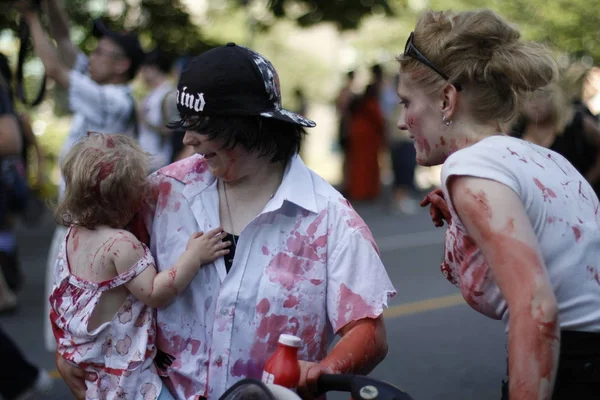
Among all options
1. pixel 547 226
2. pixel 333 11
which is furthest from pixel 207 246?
pixel 333 11

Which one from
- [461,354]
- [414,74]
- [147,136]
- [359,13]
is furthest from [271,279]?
[359,13]

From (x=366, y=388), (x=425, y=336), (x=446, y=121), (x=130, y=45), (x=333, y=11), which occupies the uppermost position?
(x=446, y=121)

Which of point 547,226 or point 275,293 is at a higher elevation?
point 547,226

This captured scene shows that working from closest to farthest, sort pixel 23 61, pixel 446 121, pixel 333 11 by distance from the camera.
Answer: pixel 446 121
pixel 23 61
pixel 333 11

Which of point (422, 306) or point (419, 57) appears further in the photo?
point (422, 306)

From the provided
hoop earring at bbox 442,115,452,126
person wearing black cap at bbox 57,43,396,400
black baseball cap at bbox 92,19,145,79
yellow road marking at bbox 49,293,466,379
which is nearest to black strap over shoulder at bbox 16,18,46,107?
black baseball cap at bbox 92,19,145,79

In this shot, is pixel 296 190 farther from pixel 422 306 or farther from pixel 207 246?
pixel 422 306

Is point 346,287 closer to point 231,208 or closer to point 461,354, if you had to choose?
point 231,208

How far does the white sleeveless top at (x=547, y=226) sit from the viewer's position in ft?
6.52

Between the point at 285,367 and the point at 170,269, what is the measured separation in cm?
58

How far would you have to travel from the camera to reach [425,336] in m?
6.54

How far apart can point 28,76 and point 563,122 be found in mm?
10496

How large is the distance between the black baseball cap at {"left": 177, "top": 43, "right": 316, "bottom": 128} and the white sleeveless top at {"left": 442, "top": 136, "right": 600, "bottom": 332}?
62 cm

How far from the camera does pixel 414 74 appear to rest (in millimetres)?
2236
